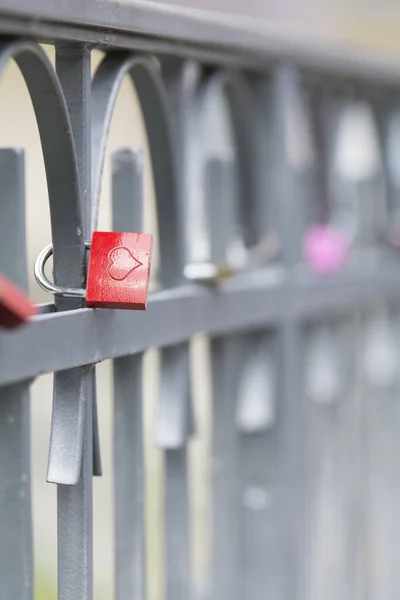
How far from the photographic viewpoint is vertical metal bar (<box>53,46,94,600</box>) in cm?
70

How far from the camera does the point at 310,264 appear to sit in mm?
1302

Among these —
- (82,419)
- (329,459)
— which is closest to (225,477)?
(329,459)

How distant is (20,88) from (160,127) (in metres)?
0.19

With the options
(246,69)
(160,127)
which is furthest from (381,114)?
(160,127)

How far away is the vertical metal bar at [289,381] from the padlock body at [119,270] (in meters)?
0.55

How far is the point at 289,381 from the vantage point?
1.21m

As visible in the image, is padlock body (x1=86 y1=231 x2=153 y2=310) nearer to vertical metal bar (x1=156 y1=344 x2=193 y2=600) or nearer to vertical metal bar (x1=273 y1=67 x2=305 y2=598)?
vertical metal bar (x1=156 y1=344 x2=193 y2=600)

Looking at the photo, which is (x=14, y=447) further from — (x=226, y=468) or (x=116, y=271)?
(x=226, y=468)

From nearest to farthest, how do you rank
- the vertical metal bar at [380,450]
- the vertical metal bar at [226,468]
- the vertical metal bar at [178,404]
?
the vertical metal bar at [178,404] < the vertical metal bar at [226,468] < the vertical metal bar at [380,450]

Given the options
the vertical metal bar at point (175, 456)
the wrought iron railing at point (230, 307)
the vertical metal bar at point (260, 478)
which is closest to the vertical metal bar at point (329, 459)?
the wrought iron railing at point (230, 307)

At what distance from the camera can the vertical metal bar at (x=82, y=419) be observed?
70 cm

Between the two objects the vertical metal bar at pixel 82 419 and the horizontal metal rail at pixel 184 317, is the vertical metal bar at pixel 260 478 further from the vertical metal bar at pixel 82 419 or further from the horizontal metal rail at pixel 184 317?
the vertical metal bar at pixel 82 419

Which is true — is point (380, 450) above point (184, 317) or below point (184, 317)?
below

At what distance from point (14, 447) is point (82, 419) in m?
0.05
